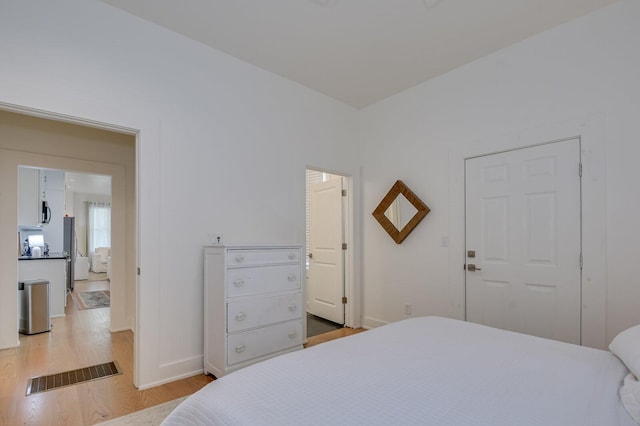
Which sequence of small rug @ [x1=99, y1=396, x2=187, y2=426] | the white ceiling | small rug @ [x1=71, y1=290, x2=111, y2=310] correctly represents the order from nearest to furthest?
1. small rug @ [x1=99, y1=396, x2=187, y2=426]
2. the white ceiling
3. small rug @ [x1=71, y1=290, x2=111, y2=310]

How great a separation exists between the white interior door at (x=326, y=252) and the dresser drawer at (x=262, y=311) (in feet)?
4.29

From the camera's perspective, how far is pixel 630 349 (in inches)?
47.4

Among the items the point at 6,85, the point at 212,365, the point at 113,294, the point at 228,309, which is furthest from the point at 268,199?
the point at 113,294

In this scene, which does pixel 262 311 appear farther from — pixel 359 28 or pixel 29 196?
pixel 29 196

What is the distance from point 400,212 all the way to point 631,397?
9.33ft

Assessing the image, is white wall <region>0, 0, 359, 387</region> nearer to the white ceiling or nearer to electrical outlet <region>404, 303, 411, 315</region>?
the white ceiling

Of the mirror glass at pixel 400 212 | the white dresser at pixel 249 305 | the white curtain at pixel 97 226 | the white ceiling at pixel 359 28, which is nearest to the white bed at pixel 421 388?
the white dresser at pixel 249 305

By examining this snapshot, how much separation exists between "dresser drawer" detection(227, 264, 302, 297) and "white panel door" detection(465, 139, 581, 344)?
67.9 inches

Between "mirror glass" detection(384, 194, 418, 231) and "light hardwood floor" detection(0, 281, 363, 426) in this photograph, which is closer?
"light hardwood floor" detection(0, 281, 363, 426)

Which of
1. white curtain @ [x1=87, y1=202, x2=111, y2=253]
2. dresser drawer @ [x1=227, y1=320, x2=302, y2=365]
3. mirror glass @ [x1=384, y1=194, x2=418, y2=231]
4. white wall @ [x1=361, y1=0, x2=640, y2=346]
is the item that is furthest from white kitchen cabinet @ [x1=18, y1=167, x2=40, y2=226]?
white curtain @ [x1=87, y1=202, x2=111, y2=253]

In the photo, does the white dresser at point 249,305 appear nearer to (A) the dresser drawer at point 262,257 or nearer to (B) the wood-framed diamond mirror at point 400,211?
(A) the dresser drawer at point 262,257

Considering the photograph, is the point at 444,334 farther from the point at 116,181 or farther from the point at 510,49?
the point at 116,181

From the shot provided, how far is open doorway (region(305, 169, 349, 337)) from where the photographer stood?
4207 mm

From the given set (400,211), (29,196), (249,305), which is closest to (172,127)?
(249,305)
